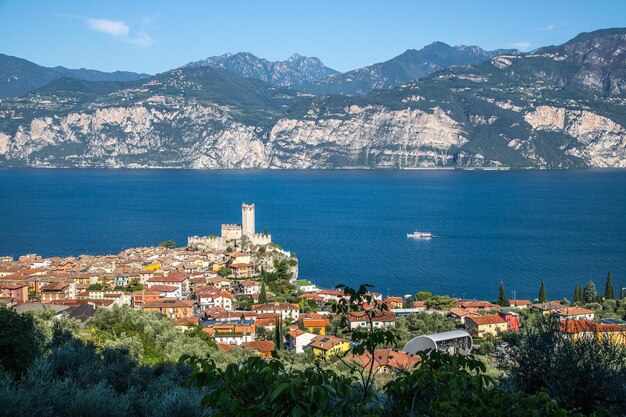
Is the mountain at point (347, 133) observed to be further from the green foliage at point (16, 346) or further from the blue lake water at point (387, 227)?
the green foliage at point (16, 346)

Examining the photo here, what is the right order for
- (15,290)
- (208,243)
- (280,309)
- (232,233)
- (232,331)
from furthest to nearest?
(232,233), (208,243), (280,309), (15,290), (232,331)

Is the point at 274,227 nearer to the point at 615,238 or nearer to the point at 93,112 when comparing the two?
the point at 615,238

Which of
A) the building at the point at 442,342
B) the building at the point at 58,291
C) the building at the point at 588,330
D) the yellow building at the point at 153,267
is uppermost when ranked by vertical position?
the building at the point at 588,330

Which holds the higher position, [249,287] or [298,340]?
[298,340]

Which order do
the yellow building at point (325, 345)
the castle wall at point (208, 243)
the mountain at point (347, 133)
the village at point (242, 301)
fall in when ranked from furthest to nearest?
the mountain at point (347, 133) → the castle wall at point (208, 243) → the village at point (242, 301) → the yellow building at point (325, 345)

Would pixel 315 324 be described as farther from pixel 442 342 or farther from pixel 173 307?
pixel 442 342

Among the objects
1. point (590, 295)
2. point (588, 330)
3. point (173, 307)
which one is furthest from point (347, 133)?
point (588, 330)

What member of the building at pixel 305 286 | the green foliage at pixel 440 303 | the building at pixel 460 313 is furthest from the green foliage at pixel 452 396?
the building at pixel 305 286

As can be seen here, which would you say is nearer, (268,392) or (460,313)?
(268,392)
